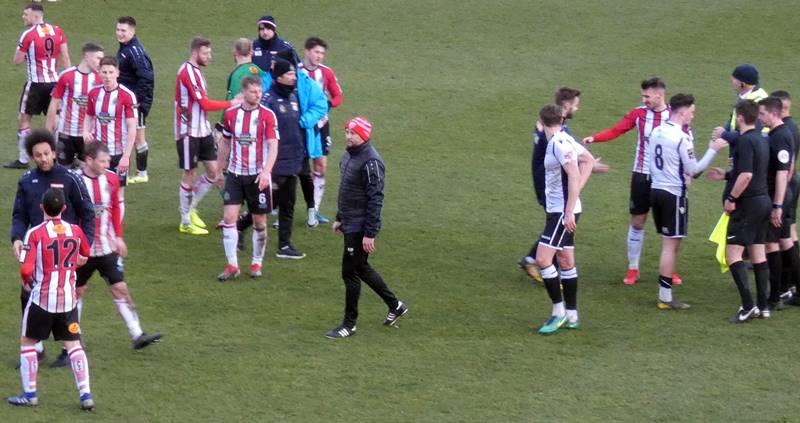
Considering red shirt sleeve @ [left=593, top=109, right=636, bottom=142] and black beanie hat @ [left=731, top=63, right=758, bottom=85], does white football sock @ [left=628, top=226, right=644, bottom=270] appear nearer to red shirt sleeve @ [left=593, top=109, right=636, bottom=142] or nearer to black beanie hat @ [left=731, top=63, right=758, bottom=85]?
red shirt sleeve @ [left=593, top=109, right=636, bottom=142]

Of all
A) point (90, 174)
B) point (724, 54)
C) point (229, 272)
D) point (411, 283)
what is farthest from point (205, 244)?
point (724, 54)

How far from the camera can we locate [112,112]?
472 inches

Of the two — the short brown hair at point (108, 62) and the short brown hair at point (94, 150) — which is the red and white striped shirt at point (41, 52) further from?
the short brown hair at point (94, 150)

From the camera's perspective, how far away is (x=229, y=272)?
11.3 metres

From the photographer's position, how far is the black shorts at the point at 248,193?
443 inches

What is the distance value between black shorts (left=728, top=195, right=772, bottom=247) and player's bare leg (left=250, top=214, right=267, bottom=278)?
14.2 ft

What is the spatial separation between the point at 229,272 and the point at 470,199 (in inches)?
147

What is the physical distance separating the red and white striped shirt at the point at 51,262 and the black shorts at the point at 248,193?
3.16m

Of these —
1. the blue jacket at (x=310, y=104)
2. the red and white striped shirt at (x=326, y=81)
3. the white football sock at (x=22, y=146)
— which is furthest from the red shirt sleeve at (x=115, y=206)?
the white football sock at (x=22, y=146)

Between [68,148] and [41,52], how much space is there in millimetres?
2740

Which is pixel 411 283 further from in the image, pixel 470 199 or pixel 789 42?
pixel 789 42

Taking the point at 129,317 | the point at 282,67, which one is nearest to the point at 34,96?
the point at 282,67

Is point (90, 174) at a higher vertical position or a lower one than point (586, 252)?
higher

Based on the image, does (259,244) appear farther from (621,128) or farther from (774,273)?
(774,273)
